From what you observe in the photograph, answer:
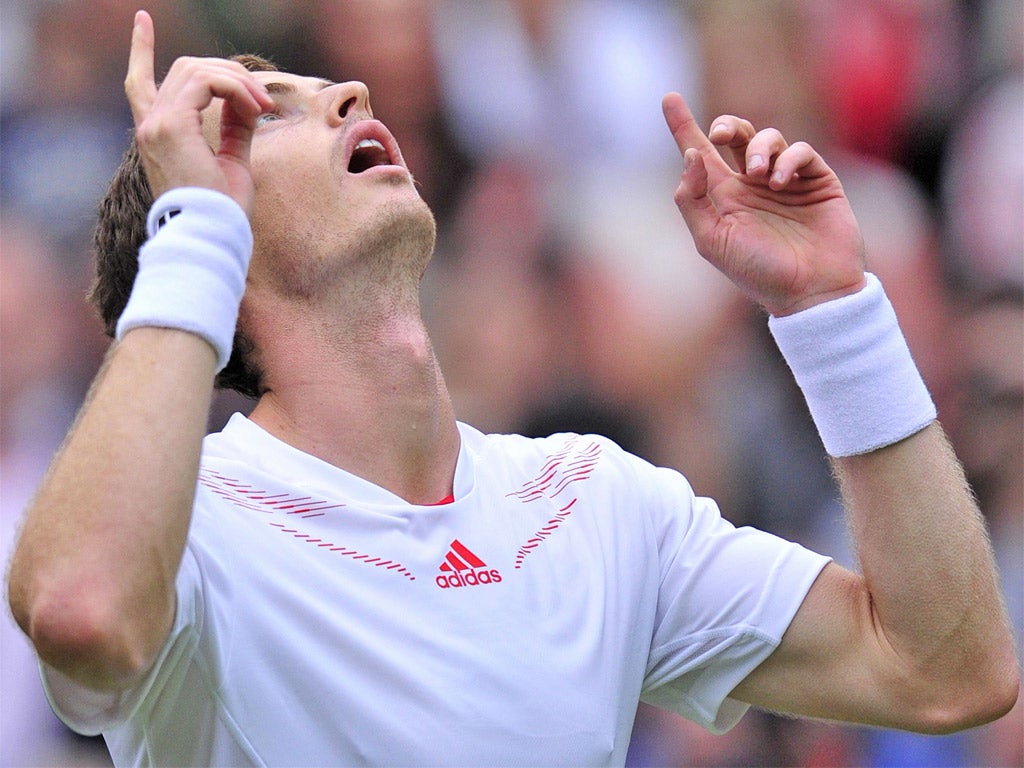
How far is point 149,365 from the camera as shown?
190cm

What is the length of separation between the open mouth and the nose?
6 cm

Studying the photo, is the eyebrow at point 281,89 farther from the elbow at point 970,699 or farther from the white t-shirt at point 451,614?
the elbow at point 970,699

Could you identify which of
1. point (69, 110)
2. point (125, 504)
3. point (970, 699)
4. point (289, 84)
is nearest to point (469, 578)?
point (125, 504)

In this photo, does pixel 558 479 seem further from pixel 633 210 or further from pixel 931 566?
pixel 633 210

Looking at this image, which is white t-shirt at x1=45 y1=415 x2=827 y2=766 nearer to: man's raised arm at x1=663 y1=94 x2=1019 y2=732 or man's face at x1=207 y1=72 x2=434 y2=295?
man's raised arm at x1=663 y1=94 x2=1019 y2=732

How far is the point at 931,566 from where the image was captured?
2.38 meters

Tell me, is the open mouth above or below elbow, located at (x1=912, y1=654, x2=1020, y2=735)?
above

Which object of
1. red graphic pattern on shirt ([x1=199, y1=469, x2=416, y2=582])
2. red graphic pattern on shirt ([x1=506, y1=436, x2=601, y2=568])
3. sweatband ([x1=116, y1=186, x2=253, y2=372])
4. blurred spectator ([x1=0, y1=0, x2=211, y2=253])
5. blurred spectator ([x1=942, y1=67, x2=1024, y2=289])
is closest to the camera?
sweatband ([x1=116, y1=186, x2=253, y2=372])

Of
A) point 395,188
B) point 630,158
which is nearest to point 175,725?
point 395,188

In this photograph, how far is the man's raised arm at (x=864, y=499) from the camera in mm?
2398

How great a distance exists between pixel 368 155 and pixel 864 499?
1281 millimetres

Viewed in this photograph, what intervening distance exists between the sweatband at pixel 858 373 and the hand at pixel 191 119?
104cm

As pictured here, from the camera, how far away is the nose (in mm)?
2789

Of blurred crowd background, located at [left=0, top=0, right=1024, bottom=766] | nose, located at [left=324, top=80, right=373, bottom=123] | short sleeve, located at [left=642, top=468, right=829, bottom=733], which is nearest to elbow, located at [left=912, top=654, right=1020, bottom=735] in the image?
short sleeve, located at [left=642, top=468, right=829, bottom=733]
